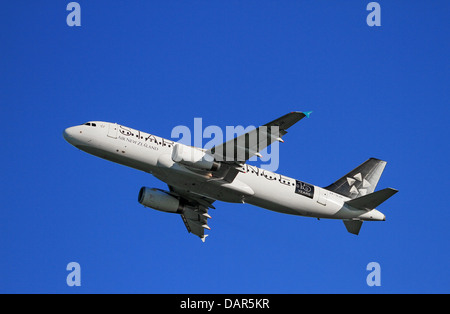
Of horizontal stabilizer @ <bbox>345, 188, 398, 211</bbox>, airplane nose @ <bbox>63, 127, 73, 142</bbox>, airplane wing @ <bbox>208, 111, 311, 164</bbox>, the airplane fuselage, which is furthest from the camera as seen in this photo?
horizontal stabilizer @ <bbox>345, 188, 398, 211</bbox>

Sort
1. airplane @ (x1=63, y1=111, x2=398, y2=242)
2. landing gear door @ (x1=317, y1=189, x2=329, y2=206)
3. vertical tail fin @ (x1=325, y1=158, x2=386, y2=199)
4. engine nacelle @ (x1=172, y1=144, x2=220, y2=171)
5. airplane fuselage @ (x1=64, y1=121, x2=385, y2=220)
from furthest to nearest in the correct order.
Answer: vertical tail fin @ (x1=325, y1=158, x2=386, y2=199), landing gear door @ (x1=317, y1=189, x2=329, y2=206), airplane fuselage @ (x1=64, y1=121, x2=385, y2=220), airplane @ (x1=63, y1=111, x2=398, y2=242), engine nacelle @ (x1=172, y1=144, x2=220, y2=171)

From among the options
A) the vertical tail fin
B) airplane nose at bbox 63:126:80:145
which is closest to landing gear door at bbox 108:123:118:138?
airplane nose at bbox 63:126:80:145

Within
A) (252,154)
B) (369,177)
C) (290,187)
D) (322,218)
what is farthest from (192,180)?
(369,177)

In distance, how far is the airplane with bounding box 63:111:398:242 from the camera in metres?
45.2

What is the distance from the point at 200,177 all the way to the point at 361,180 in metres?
16.2

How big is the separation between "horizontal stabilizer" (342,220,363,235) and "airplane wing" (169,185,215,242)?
1214 centimetres

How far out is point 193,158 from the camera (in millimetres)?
45094

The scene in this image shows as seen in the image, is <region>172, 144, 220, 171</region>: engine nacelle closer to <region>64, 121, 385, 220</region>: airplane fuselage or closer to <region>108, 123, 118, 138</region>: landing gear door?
<region>64, 121, 385, 220</region>: airplane fuselage

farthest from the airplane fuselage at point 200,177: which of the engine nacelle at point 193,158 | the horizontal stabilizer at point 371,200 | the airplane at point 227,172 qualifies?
the engine nacelle at point 193,158

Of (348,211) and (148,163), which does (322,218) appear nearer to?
(348,211)

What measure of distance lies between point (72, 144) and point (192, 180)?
9.57 meters

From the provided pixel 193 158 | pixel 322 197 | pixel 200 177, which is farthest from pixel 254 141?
pixel 322 197

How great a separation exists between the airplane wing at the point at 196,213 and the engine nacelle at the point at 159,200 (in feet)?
2.44

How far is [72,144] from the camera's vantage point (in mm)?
46344
